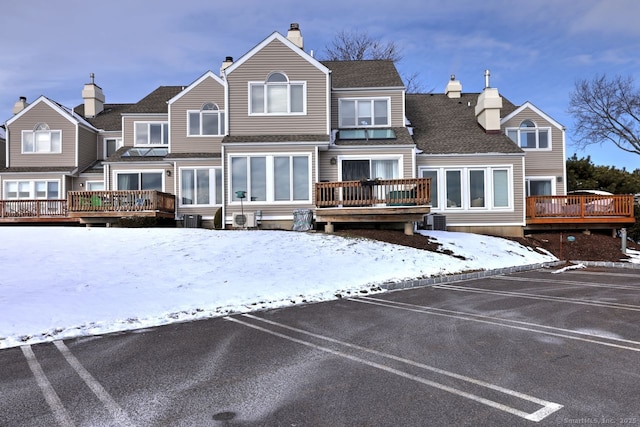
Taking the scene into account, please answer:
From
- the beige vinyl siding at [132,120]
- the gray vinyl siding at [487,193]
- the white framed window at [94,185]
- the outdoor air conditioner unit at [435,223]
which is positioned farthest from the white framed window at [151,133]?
the outdoor air conditioner unit at [435,223]

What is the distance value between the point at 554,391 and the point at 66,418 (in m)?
4.02

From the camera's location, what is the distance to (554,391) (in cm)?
386

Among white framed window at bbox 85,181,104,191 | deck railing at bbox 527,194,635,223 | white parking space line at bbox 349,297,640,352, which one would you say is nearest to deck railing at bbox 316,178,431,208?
deck railing at bbox 527,194,635,223

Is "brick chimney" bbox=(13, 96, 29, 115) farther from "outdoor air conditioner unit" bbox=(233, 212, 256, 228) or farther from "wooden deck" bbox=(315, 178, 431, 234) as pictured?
"wooden deck" bbox=(315, 178, 431, 234)

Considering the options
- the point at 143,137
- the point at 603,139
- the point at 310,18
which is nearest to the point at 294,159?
the point at 143,137

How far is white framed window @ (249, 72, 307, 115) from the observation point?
18.5 meters

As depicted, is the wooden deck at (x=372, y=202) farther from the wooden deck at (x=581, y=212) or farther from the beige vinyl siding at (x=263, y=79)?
the wooden deck at (x=581, y=212)

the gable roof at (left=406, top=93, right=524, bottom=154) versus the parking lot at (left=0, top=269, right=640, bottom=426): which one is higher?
the gable roof at (left=406, top=93, right=524, bottom=154)

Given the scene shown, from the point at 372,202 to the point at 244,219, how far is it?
5.10 m

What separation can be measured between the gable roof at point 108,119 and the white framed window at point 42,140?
8.00 feet

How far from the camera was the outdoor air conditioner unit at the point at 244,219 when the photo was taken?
56.7 feet

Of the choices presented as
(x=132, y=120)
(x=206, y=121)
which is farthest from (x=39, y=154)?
(x=206, y=121)

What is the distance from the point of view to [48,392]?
3994 mm

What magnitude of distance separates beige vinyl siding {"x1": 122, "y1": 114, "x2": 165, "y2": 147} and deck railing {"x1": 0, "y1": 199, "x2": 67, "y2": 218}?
440 cm
